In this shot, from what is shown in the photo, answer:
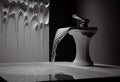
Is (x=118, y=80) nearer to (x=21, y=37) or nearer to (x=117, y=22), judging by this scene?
(x=117, y=22)

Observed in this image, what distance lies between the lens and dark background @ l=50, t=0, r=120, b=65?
1.24 m

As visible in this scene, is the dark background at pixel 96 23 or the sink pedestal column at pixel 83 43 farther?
the dark background at pixel 96 23

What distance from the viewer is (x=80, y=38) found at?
109 cm

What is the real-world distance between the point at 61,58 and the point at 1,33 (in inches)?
18.9

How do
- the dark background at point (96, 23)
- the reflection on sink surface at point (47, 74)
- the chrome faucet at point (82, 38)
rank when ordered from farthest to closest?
the dark background at point (96, 23)
the chrome faucet at point (82, 38)
the reflection on sink surface at point (47, 74)

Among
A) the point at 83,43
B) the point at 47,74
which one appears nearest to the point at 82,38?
the point at 83,43

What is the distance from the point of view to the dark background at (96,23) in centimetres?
124

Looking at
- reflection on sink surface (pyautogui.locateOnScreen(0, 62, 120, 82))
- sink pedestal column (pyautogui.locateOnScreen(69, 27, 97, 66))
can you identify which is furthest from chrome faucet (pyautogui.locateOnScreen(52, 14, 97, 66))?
reflection on sink surface (pyautogui.locateOnScreen(0, 62, 120, 82))

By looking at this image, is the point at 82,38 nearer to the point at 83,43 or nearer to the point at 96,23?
the point at 83,43

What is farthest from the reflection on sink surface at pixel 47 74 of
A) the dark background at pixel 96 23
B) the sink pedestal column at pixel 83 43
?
the dark background at pixel 96 23

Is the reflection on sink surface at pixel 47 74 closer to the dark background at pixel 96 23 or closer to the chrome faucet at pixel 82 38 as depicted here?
the chrome faucet at pixel 82 38

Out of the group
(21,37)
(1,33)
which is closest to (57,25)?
(21,37)

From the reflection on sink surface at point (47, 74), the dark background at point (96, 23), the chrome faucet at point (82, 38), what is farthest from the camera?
the dark background at point (96, 23)

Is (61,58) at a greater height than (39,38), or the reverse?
(39,38)
